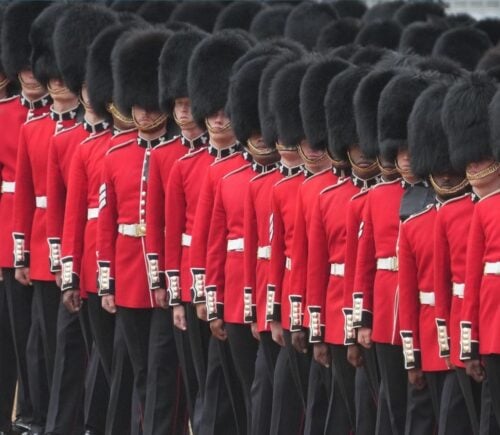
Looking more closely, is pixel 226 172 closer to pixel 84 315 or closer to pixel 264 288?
pixel 264 288

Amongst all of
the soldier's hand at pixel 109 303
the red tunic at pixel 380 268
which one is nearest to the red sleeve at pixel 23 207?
the soldier's hand at pixel 109 303

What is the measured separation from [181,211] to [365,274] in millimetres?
1250

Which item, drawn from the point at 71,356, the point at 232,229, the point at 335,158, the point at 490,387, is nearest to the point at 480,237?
the point at 490,387

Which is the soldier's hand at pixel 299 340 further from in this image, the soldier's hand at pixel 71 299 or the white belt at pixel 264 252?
the soldier's hand at pixel 71 299

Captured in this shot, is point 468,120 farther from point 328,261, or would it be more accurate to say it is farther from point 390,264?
point 328,261

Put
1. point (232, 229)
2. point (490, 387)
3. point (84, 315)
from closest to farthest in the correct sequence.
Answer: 1. point (490, 387)
2. point (232, 229)
3. point (84, 315)

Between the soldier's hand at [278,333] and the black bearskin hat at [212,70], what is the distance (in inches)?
40.7

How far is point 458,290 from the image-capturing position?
7.94 m

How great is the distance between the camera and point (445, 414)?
7965 millimetres

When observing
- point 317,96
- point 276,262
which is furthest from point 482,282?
point 317,96

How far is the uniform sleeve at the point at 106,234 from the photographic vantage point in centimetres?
976

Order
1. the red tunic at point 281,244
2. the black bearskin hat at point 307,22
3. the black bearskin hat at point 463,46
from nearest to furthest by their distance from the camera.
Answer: the red tunic at point 281,244
the black bearskin hat at point 463,46
the black bearskin hat at point 307,22

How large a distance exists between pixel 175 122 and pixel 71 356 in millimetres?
→ 1219

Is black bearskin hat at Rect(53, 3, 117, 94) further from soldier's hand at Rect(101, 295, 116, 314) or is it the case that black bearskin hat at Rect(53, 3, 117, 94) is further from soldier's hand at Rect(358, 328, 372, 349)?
soldier's hand at Rect(358, 328, 372, 349)
